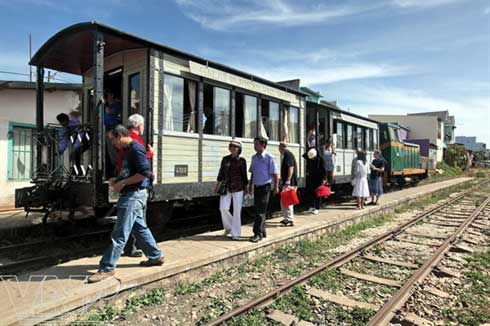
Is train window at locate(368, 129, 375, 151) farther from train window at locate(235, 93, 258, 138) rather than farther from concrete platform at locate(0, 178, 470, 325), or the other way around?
concrete platform at locate(0, 178, 470, 325)

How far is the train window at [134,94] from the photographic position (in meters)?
6.81

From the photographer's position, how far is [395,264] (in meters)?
6.47

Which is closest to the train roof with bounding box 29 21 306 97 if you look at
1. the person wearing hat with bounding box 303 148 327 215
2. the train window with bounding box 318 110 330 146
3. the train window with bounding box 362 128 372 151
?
the person wearing hat with bounding box 303 148 327 215

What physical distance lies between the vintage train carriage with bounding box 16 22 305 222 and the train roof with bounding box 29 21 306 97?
17 mm

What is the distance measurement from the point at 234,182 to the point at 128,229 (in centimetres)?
238

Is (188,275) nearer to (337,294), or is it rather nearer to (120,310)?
(120,310)

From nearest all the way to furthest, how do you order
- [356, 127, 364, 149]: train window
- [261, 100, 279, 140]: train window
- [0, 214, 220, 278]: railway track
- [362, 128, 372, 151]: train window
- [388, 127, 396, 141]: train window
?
1. [0, 214, 220, 278]: railway track
2. [261, 100, 279, 140]: train window
3. [356, 127, 364, 149]: train window
4. [362, 128, 372, 151]: train window
5. [388, 127, 396, 141]: train window

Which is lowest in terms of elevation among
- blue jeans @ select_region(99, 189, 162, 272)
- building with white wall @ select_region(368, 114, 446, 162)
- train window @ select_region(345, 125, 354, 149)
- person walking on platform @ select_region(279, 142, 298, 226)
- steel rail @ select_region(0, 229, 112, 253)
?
steel rail @ select_region(0, 229, 112, 253)

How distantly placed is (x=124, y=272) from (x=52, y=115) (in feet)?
33.4

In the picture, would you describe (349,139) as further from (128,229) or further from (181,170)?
(128,229)

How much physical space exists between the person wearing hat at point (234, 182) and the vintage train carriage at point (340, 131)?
548 centimetres

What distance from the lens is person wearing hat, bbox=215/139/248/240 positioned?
21.2 ft

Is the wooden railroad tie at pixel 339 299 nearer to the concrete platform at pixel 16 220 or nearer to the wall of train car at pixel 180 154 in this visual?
the wall of train car at pixel 180 154

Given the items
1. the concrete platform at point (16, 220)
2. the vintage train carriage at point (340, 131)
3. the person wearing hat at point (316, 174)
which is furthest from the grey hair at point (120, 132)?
the vintage train carriage at point (340, 131)
